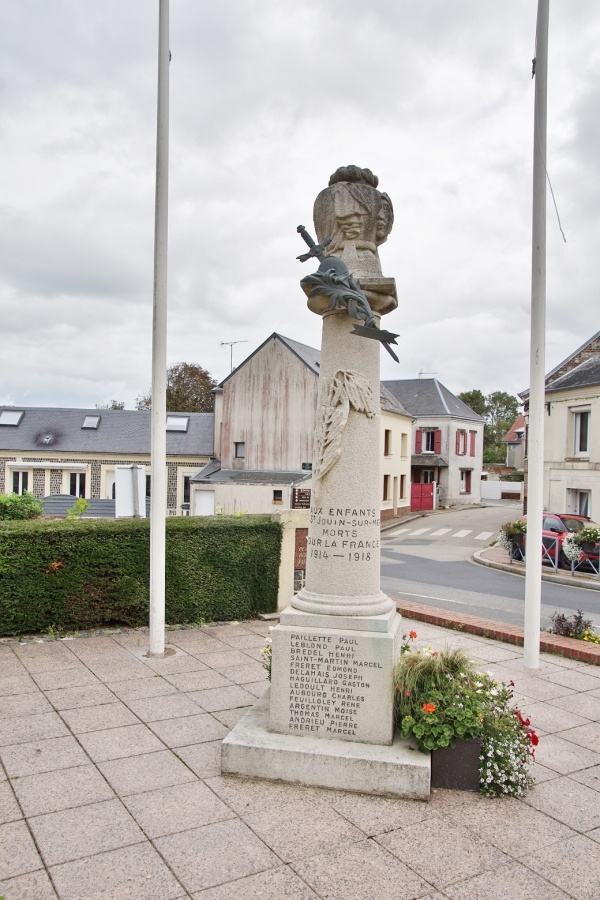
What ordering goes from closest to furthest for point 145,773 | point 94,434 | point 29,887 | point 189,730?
point 29,887 → point 145,773 → point 189,730 → point 94,434

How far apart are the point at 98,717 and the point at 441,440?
3874 cm

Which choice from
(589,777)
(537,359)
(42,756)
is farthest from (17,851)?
(537,359)

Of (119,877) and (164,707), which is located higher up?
(119,877)

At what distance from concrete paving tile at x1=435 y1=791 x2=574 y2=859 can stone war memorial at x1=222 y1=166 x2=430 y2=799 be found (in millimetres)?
245

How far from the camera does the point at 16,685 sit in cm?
630

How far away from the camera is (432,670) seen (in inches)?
186

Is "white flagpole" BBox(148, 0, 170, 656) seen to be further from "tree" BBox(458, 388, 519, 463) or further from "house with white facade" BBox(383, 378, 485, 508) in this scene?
"tree" BBox(458, 388, 519, 463)

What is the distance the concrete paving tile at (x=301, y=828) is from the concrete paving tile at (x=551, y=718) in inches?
94.3

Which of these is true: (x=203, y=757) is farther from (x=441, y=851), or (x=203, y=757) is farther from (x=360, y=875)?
(x=441, y=851)

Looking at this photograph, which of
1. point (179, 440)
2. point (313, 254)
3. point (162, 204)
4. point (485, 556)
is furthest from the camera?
point (179, 440)

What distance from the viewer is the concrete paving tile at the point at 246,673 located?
22.0ft

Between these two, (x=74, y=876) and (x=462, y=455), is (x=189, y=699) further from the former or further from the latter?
(x=462, y=455)

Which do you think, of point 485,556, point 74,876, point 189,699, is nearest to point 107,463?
point 485,556

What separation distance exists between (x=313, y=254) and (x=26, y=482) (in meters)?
32.9
